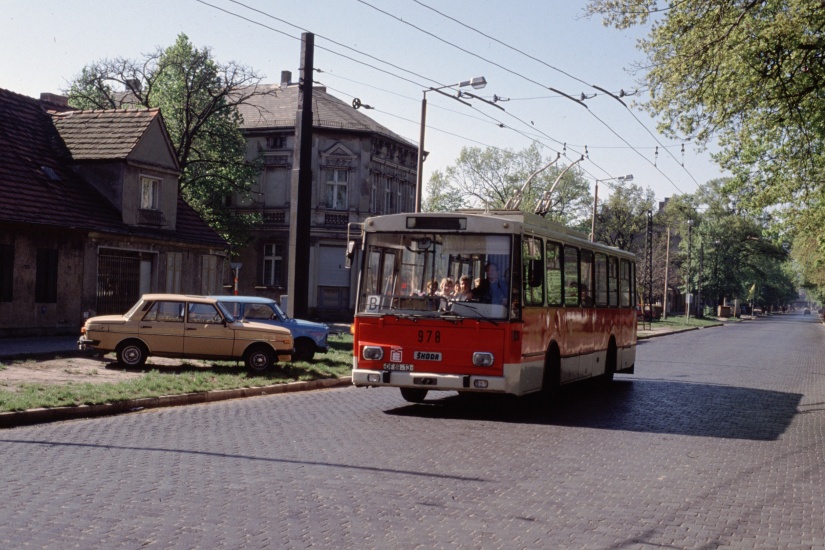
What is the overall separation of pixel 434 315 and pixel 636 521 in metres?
6.73

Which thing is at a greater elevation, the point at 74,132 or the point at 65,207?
the point at 74,132

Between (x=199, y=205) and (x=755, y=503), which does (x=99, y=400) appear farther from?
(x=199, y=205)

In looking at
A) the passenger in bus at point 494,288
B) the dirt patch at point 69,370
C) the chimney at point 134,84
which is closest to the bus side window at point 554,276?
the passenger in bus at point 494,288

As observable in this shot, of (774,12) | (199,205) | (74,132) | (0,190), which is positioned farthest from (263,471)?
(199,205)

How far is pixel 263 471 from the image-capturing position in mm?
8945

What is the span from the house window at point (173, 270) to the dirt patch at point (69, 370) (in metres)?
10.8

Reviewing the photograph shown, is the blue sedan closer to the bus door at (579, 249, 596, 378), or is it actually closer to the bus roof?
the bus door at (579, 249, 596, 378)

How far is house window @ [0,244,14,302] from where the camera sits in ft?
82.2

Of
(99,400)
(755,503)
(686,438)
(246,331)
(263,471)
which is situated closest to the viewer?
(755,503)

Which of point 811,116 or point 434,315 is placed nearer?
point 434,315

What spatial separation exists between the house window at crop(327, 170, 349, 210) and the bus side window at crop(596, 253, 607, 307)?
3214 centimetres

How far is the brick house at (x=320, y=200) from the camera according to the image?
162 ft

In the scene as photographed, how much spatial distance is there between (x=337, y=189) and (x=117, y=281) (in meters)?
22.5

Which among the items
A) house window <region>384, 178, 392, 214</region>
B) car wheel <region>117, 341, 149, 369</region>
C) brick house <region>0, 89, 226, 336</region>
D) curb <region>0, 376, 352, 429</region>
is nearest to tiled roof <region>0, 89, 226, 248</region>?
brick house <region>0, 89, 226, 336</region>
